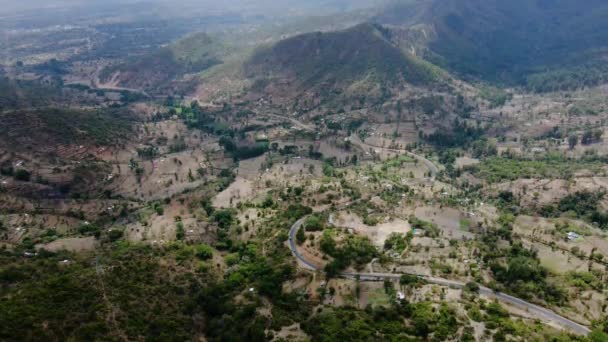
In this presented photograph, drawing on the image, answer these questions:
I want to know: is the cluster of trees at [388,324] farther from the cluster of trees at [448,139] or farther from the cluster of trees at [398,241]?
the cluster of trees at [448,139]

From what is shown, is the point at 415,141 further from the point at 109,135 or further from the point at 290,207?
the point at 109,135

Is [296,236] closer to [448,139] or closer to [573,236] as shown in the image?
[573,236]

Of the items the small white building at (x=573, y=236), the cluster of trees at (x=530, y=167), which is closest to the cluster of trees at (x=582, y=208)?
the cluster of trees at (x=530, y=167)

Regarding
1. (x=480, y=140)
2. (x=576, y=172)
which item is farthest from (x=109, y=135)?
(x=576, y=172)

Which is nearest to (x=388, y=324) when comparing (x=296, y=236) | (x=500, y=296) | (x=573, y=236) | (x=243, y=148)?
(x=500, y=296)

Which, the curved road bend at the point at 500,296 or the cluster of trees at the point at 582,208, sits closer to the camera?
the curved road bend at the point at 500,296

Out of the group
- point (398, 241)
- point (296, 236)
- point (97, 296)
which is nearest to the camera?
point (97, 296)

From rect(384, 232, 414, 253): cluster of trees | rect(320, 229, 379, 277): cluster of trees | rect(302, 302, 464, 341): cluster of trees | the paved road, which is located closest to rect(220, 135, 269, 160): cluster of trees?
the paved road

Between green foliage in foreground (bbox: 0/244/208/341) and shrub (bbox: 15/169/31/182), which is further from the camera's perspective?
shrub (bbox: 15/169/31/182)

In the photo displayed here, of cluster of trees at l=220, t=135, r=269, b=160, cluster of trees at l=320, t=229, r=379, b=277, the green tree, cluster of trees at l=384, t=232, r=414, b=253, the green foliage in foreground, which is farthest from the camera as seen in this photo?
cluster of trees at l=220, t=135, r=269, b=160

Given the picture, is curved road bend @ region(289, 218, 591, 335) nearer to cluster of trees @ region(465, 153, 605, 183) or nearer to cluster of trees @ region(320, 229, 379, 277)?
cluster of trees @ region(320, 229, 379, 277)

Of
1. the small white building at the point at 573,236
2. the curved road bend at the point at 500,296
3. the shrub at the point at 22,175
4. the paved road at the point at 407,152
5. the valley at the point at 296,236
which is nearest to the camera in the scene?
the valley at the point at 296,236
